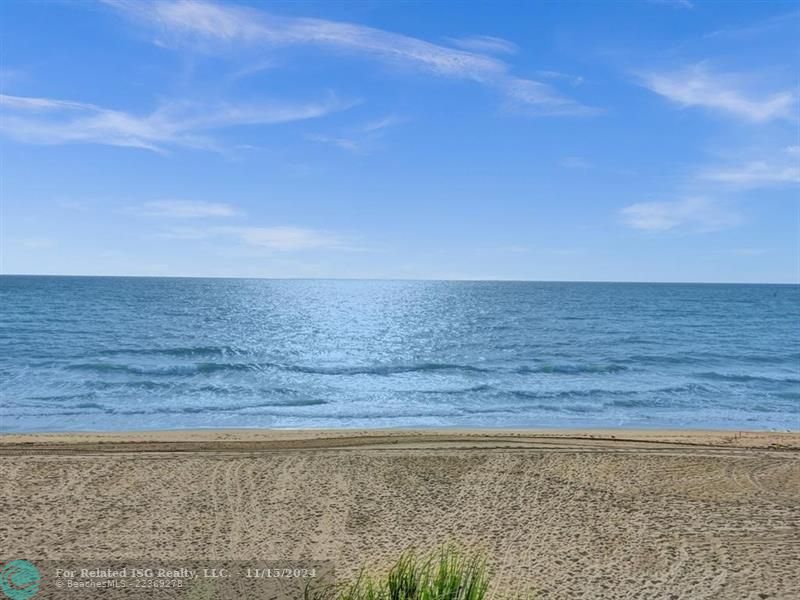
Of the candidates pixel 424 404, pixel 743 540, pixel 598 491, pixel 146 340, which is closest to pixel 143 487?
pixel 598 491

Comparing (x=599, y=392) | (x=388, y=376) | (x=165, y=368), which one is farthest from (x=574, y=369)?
(x=165, y=368)

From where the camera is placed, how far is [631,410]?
777 inches

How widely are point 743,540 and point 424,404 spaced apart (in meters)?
13.1

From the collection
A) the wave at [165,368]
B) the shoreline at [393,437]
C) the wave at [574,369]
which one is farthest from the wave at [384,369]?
the shoreline at [393,437]

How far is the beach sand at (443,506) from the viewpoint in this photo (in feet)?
24.0

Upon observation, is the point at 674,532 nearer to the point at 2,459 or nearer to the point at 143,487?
the point at 143,487

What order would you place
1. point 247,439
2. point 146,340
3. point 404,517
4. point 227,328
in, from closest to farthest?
1. point 404,517
2. point 247,439
3. point 146,340
4. point 227,328

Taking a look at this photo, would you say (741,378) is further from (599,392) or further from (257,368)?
(257,368)

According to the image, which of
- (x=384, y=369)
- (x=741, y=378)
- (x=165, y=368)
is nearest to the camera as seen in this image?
(x=165, y=368)

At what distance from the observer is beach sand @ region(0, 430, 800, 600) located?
7.32m

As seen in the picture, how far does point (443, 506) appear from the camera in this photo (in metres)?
9.30

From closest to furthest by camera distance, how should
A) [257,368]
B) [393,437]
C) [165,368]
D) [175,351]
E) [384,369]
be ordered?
1. [393,437]
2. [165,368]
3. [257,368]
4. [384,369]
5. [175,351]

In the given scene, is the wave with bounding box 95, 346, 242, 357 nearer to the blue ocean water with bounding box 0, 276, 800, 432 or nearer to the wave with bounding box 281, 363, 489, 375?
the blue ocean water with bounding box 0, 276, 800, 432

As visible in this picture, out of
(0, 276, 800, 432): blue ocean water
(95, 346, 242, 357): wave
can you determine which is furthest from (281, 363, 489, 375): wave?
(95, 346, 242, 357): wave
